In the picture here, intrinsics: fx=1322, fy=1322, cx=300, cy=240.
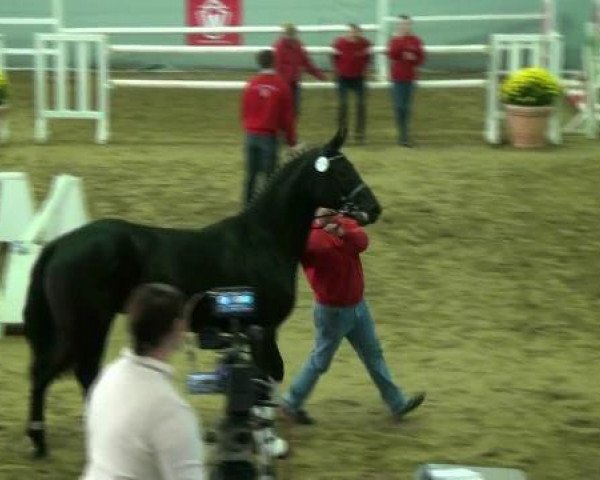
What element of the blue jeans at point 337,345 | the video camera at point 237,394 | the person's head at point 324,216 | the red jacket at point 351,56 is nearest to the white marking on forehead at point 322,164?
the person's head at point 324,216

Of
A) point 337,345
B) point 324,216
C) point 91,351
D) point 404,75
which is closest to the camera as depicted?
point 91,351

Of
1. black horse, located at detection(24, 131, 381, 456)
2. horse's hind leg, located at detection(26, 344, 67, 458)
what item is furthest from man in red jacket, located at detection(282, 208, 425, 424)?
horse's hind leg, located at detection(26, 344, 67, 458)

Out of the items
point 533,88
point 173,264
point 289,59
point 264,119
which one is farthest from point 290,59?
point 173,264

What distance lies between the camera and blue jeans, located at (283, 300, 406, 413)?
740 cm

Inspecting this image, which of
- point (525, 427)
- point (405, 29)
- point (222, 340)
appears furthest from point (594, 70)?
point (222, 340)

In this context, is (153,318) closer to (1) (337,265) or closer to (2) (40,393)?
(2) (40,393)

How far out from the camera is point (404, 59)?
604 inches

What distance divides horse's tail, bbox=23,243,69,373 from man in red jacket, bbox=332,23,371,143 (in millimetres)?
8775

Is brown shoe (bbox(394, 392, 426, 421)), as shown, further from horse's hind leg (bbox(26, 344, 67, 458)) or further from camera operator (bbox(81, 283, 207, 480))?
camera operator (bbox(81, 283, 207, 480))

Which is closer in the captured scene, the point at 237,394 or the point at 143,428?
the point at 143,428

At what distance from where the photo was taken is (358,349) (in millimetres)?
7543

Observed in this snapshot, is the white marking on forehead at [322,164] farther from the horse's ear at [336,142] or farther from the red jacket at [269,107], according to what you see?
the red jacket at [269,107]

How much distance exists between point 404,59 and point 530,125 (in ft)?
5.40

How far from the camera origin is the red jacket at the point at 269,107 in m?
12.3
